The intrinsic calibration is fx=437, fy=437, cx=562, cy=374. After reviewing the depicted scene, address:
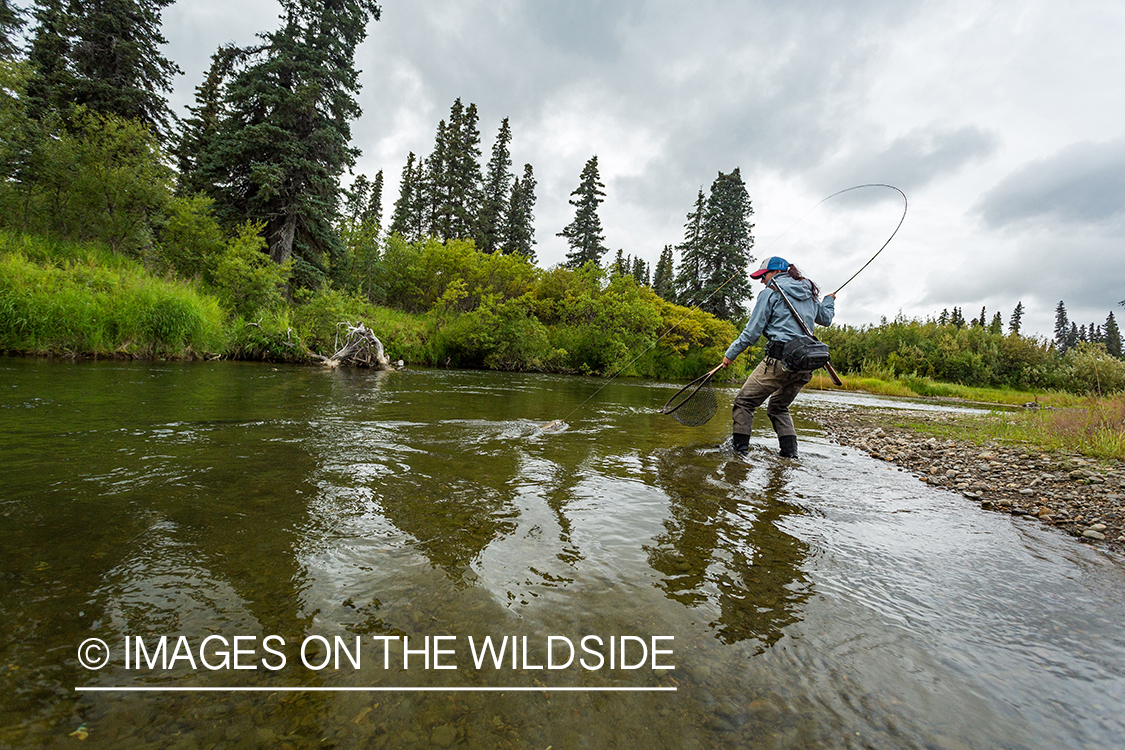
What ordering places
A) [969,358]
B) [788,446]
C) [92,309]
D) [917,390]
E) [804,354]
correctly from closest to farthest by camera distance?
[804,354]
[788,446]
[92,309]
[917,390]
[969,358]

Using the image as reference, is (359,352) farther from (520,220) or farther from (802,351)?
(520,220)

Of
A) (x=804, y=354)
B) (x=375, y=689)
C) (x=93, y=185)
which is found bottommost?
(x=375, y=689)

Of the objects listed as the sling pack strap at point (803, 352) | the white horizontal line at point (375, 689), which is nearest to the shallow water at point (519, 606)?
the white horizontal line at point (375, 689)

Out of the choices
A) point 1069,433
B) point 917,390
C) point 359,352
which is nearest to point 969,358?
point 917,390

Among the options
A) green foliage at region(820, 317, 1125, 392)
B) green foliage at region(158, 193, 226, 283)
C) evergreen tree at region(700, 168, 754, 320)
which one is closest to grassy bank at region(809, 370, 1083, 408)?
green foliage at region(820, 317, 1125, 392)

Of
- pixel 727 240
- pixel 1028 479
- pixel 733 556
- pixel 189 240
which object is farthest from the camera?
pixel 727 240

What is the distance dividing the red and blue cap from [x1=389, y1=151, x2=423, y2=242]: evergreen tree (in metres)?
46.9

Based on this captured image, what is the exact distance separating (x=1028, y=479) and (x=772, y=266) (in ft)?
13.1

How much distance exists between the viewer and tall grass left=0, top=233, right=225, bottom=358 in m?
11.4

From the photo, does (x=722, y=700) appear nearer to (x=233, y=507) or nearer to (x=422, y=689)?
(x=422, y=689)

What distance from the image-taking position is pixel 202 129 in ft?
96.5

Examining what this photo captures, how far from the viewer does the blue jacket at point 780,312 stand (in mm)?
6188

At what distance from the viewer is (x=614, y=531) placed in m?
3.36

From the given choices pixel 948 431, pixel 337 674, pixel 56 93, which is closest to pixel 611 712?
pixel 337 674
